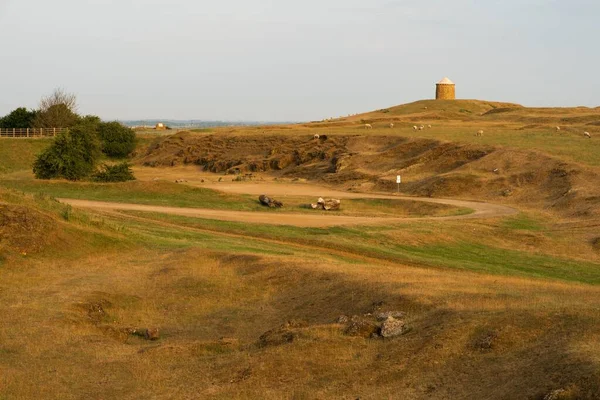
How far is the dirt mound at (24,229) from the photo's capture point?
24047mm

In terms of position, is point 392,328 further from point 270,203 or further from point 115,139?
point 115,139

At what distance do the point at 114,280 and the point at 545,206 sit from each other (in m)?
30.1

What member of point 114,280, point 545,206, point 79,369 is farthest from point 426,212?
point 79,369

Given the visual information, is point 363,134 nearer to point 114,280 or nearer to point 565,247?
point 565,247

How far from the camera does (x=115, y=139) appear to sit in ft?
301

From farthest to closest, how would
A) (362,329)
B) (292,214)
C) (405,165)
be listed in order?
(405,165)
(292,214)
(362,329)

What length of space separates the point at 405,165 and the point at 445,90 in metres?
61.0

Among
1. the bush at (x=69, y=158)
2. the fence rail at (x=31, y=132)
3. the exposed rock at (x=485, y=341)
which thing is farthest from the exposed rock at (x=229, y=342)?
the fence rail at (x=31, y=132)

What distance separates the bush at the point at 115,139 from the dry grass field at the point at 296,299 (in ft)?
136

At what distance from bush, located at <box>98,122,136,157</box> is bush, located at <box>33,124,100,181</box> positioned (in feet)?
96.8

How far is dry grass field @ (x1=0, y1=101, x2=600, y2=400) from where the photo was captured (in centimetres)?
1290

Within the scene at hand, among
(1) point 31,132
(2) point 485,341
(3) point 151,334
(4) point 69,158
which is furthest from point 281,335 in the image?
(1) point 31,132

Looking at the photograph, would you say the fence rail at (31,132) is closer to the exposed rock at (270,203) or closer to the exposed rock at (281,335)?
the exposed rock at (270,203)

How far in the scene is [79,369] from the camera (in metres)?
14.8
